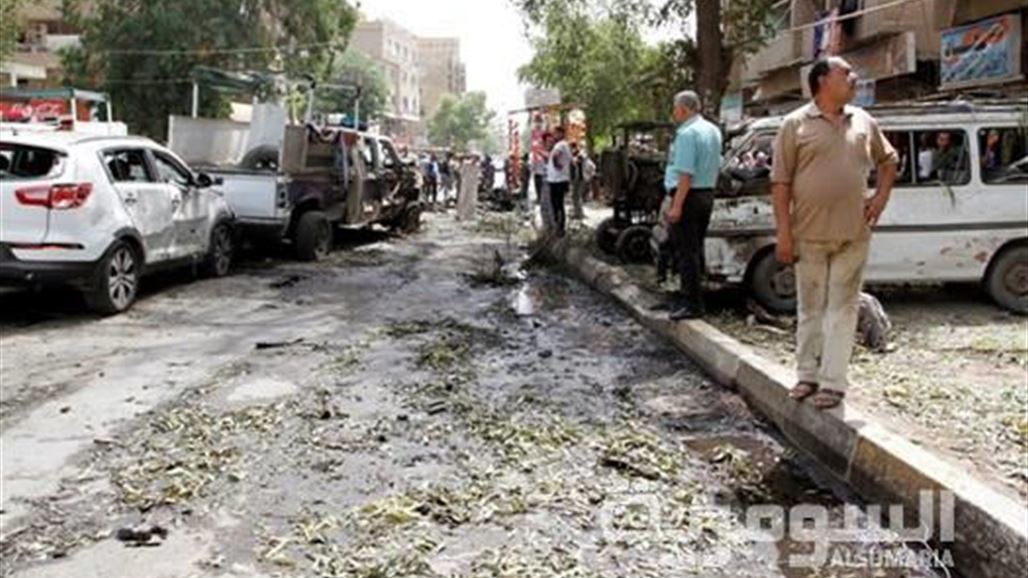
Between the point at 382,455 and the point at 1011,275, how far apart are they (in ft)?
22.0

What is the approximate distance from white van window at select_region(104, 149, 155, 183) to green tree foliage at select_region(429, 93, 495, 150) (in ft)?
347

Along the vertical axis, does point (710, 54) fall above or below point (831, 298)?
above

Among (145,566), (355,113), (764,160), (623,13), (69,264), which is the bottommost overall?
(145,566)

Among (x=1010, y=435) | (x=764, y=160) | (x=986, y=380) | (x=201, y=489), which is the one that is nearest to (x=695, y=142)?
(x=764, y=160)

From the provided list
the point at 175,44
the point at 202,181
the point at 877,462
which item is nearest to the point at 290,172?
the point at 202,181

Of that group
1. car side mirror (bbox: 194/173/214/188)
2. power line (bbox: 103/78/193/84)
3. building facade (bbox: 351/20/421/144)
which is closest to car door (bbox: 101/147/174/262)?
car side mirror (bbox: 194/173/214/188)

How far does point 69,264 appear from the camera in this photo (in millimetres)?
8836

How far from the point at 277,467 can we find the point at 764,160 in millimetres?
5579

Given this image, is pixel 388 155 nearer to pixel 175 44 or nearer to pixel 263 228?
pixel 263 228

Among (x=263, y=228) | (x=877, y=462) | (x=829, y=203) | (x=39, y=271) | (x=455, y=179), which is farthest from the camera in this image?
(x=455, y=179)

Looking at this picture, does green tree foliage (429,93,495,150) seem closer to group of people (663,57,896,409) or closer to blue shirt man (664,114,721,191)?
blue shirt man (664,114,721,191)

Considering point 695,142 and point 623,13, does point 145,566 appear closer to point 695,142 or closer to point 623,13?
point 695,142

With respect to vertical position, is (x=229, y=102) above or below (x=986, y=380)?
above

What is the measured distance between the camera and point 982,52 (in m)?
13.9
